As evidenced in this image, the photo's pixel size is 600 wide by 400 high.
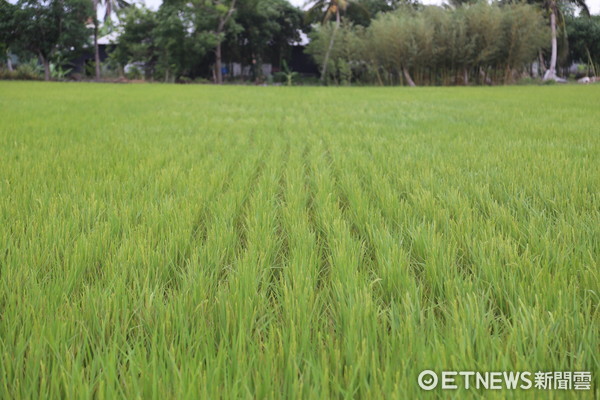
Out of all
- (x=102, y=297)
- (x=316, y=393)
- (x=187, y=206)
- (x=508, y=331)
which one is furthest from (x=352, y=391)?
(x=187, y=206)

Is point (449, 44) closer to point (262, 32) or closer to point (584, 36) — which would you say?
point (262, 32)

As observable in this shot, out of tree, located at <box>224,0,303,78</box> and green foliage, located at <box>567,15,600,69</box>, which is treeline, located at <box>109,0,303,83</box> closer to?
tree, located at <box>224,0,303,78</box>

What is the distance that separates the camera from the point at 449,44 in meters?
21.2

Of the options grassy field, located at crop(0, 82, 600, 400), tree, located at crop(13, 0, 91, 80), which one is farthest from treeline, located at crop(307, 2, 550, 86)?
grassy field, located at crop(0, 82, 600, 400)

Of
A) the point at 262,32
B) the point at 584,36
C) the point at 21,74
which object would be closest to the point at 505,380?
the point at 21,74

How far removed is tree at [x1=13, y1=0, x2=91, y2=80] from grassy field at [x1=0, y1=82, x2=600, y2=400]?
2612 cm

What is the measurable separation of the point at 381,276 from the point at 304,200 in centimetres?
87

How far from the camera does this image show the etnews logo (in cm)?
60

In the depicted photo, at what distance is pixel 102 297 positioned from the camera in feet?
2.83

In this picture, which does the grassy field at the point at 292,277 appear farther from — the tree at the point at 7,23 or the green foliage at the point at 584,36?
the green foliage at the point at 584,36

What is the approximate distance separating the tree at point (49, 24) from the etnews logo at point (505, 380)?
28.2m

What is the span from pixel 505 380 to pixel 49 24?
2933 cm

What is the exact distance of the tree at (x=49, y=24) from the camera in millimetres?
22828

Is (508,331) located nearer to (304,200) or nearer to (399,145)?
(304,200)
